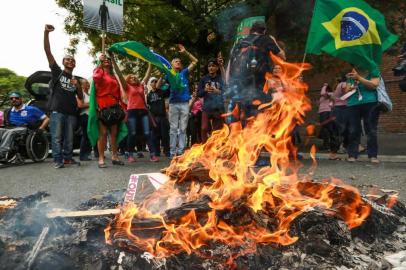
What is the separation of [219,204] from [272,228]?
0.43 meters

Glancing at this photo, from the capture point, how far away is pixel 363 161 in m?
8.39

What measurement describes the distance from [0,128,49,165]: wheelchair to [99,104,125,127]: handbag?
9.62ft

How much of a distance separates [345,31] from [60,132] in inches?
217

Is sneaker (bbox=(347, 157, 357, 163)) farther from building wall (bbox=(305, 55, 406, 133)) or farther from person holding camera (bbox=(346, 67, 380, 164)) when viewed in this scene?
building wall (bbox=(305, 55, 406, 133))

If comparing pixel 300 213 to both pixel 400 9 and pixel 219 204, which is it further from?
pixel 400 9

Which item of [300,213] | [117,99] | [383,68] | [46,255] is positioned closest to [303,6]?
[117,99]

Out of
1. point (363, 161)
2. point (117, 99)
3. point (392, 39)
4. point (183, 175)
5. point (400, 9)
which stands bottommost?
point (363, 161)

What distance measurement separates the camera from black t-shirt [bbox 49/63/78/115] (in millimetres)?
8406

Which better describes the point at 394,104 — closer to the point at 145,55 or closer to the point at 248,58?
the point at 145,55

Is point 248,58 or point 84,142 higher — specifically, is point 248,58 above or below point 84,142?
above

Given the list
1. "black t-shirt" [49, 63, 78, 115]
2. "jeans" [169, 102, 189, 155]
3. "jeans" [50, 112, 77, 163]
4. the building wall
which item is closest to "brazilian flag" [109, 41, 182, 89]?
"jeans" [169, 102, 189, 155]

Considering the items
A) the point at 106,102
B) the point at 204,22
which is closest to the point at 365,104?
the point at 106,102

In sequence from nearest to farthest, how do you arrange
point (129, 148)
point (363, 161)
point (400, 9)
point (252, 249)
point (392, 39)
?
point (252, 249)
point (392, 39)
point (363, 161)
point (129, 148)
point (400, 9)

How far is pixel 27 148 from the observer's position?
10211 mm
